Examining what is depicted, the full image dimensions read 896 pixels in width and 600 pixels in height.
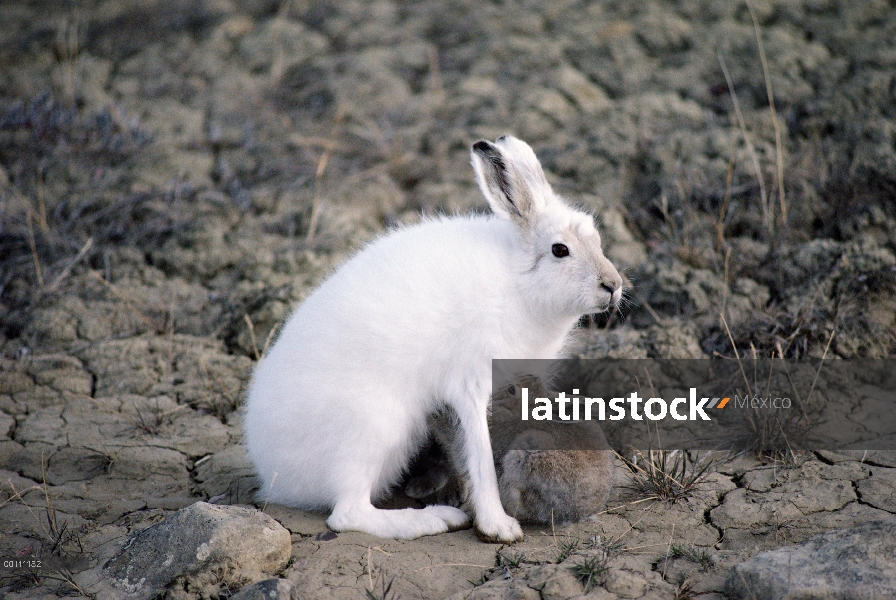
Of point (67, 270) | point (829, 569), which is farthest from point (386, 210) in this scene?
point (829, 569)

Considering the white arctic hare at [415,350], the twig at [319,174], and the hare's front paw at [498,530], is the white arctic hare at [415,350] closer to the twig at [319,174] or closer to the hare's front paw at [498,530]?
the hare's front paw at [498,530]

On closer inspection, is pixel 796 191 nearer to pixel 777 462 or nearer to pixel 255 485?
pixel 777 462

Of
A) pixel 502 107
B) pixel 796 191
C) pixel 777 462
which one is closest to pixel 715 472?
pixel 777 462

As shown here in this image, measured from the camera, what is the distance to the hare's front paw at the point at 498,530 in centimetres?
326

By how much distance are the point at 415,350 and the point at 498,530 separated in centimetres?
82

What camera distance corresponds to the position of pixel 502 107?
6.95m

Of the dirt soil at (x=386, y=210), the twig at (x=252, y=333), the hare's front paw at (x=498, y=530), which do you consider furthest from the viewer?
the twig at (x=252, y=333)

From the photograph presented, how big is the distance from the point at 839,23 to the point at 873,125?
1828mm

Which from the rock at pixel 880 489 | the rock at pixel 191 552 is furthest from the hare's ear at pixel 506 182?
the rock at pixel 880 489

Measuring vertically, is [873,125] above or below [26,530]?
above

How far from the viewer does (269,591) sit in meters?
2.79

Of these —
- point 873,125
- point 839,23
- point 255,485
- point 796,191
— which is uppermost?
point 839,23

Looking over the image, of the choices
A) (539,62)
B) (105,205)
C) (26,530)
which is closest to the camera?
(26,530)

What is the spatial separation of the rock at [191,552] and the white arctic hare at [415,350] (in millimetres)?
447
